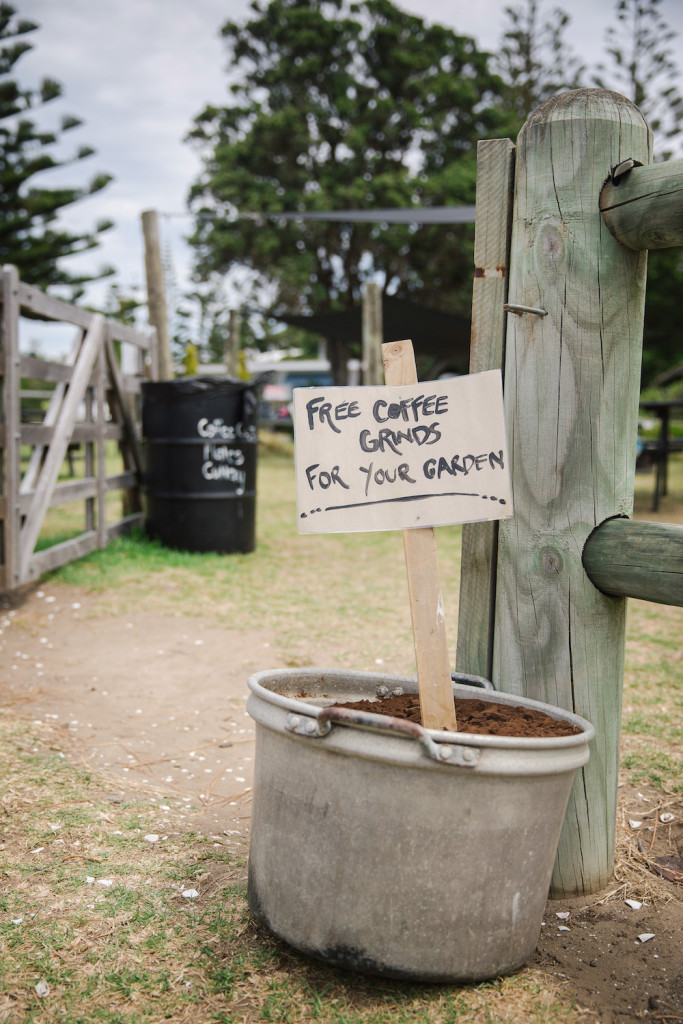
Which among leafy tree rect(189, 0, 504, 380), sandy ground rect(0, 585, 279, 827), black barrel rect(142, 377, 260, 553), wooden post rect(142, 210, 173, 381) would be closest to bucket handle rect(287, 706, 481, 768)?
sandy ground rect(0, 585, 279, 827)

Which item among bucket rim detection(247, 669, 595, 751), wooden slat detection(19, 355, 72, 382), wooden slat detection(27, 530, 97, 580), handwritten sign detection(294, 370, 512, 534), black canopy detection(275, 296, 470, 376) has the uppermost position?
black canopy detection(275, 296, 470, 376)

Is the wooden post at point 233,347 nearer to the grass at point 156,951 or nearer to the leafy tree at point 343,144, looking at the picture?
the leafy tree at point 343,144

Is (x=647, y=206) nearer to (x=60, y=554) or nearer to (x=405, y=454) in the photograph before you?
(x=405, y=454)

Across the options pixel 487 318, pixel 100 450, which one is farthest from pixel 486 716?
pixel 100 450

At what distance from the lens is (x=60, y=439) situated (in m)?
4.85

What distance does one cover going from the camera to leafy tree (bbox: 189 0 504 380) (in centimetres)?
1905

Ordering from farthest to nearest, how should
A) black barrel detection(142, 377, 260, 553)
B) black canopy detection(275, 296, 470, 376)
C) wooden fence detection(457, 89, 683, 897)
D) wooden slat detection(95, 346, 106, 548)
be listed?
black canopy detection(275, 296, 470, 376), wooden slat detection(95, 346, 106, 548), black barrel detection(142, 377, 260, 553), wooden fence detection(457, 89, 683, 897)

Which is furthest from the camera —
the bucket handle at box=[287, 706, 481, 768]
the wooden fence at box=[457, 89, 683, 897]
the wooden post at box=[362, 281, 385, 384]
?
the wooden post at box=[362, 281, 385, 384]

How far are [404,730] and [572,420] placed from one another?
Answer: 2.62ft

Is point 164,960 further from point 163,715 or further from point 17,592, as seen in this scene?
point 17,592

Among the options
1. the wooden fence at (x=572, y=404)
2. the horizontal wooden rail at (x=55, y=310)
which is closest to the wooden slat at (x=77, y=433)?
the horizontal wooden rail at (x=55, y=310)

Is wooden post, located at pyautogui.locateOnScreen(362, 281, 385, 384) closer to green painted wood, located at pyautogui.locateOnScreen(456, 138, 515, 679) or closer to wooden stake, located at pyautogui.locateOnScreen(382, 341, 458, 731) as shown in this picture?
green painted wood, located at pyautogui.locateOnScreen(456, 138, 515, 679)

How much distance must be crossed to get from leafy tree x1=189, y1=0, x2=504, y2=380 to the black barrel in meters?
13.7

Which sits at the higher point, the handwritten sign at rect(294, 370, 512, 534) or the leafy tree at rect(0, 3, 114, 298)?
the leafy tree at rect(0, 3, 114, 298)
